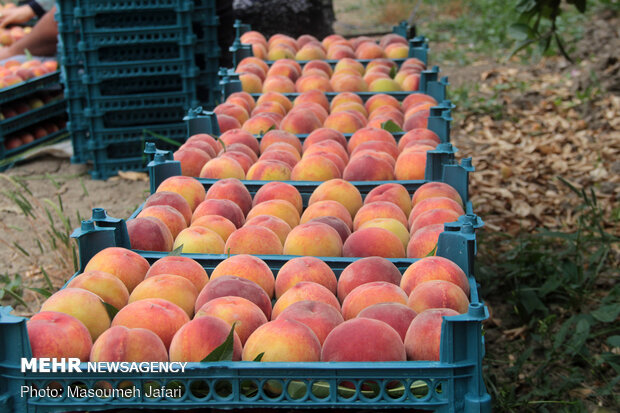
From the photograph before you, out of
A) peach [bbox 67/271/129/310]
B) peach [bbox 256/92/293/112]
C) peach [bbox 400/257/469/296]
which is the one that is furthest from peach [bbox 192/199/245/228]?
peach [bbox 256/92/293/112]

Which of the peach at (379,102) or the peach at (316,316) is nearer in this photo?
the peach at (316,316)

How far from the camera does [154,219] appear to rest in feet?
5.77

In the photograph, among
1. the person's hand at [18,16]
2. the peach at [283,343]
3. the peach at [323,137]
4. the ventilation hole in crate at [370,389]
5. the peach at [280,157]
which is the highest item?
the person's hand at [18,16]

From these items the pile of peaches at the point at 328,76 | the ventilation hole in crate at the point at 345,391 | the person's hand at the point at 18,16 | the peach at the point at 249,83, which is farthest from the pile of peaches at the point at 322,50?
the person's hand at the point at 18,16

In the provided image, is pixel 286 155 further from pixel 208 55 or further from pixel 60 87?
pixel 60 87

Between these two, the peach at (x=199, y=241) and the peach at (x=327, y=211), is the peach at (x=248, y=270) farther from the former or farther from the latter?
the peach at (x=327, y=211)

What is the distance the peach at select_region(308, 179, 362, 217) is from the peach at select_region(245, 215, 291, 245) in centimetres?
21

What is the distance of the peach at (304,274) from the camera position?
1.56m

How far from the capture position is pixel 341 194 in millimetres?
2027

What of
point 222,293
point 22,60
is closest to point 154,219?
point 222,293

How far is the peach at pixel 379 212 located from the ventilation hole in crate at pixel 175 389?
34.8 inches

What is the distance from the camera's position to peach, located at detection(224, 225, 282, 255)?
173cm

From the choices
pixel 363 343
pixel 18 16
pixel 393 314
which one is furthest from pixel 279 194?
pixel 18 16

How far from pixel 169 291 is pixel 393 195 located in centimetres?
80
